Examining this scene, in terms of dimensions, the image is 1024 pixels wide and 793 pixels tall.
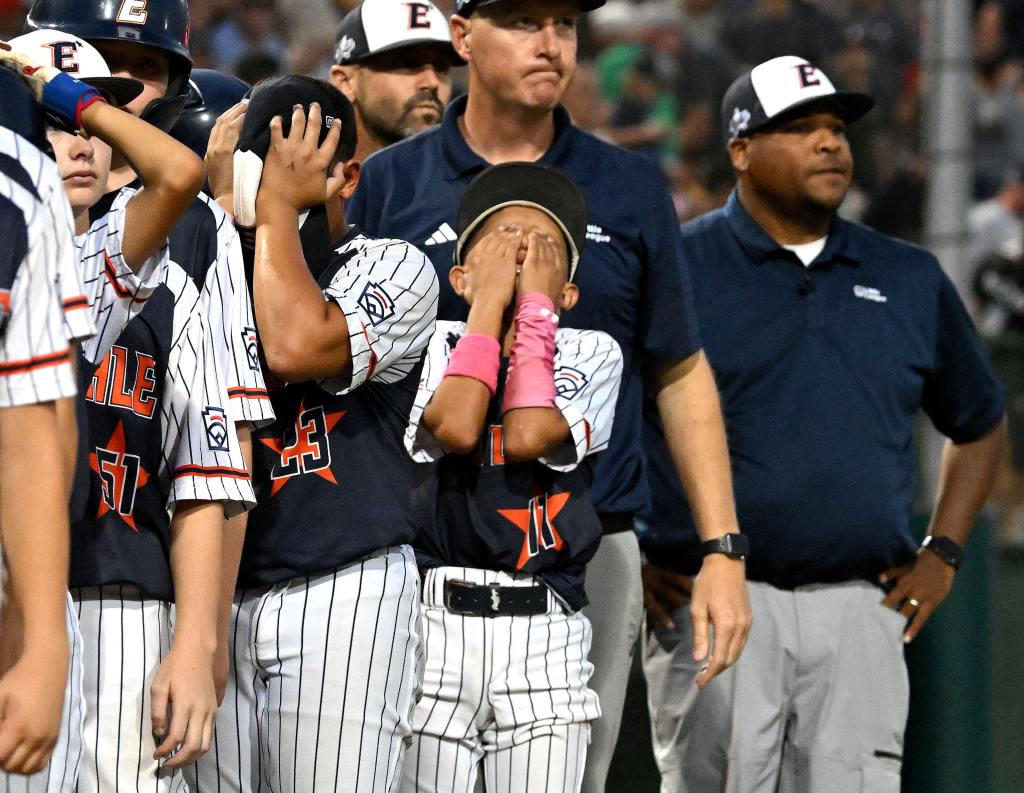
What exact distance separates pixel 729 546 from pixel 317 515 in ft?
3.44

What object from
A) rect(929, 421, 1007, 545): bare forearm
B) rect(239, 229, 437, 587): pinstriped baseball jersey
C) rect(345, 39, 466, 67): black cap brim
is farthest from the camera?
rect(345, 39, 466, 67): black cap brim

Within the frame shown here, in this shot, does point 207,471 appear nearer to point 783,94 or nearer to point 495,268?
point 495,268

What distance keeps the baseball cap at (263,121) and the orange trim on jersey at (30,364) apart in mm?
989

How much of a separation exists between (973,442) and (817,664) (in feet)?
2.95

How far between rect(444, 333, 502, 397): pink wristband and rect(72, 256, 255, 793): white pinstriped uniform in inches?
20.2

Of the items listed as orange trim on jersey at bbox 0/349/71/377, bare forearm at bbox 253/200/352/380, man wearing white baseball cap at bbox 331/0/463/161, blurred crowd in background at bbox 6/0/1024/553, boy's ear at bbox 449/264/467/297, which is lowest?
orange trim on jersey at bbox 0/349/71/377

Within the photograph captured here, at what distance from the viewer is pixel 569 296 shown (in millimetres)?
3455

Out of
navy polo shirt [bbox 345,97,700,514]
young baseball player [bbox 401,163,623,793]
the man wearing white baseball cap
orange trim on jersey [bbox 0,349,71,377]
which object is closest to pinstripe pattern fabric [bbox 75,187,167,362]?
orange trim on jersey [bbox 0,349,71,377]

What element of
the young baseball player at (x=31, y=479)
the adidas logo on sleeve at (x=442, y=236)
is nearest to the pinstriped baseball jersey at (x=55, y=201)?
the young baseball player at (x=31, y=479)

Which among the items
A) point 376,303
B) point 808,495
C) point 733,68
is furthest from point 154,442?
point 733,68

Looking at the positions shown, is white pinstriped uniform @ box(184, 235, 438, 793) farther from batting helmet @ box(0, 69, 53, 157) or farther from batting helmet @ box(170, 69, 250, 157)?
batting helmet @ box(170, 69, 250, 157)

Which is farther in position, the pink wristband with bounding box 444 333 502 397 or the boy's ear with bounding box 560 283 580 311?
the boy's ear with bounding box 560 283 580 311

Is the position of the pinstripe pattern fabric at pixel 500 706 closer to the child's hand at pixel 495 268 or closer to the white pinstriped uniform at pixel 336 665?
the white pinstriped uniform at pixel 336 665

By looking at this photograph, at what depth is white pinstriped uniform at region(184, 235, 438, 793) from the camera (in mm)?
3045
